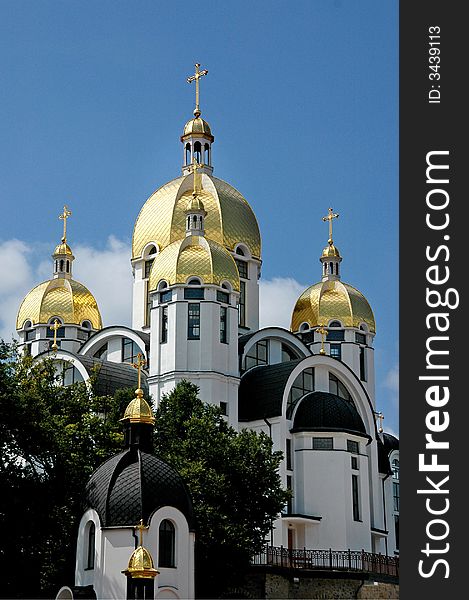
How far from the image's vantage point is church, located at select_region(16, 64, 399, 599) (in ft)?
78.2

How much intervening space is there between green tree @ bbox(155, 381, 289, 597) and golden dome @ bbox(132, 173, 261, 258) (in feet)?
38.6

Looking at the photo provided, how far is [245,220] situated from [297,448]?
1070 centimetres

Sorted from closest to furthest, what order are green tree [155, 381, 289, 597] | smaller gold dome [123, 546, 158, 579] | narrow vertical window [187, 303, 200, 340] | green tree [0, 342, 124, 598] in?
smaller gold dome [123, 546, 158, 579] → green tree [0, 342, 124, 598] → green tree [155, 381, 289, 597] → narrow vertical window [187, 303, 200, 340]

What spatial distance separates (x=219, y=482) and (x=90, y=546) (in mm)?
4902

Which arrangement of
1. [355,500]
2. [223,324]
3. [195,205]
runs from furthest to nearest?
[195,205] → [223,324] → [355,500]

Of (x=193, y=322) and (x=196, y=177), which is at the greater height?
(x=196, y=177)

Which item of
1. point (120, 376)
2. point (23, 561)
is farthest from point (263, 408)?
point (23, 561)

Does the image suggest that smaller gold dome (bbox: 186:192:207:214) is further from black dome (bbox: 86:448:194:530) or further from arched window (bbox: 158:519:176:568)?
arched window (bbox: 158:519:176:568)

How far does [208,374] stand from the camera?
119ft

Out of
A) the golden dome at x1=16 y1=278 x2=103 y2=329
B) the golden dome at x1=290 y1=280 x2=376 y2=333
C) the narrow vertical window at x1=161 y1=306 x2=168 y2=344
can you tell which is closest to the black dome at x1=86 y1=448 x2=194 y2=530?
the narrow vertical window at x1=161 y1=306 x2=168 y2=344

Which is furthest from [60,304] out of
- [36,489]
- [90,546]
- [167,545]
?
[167,545]

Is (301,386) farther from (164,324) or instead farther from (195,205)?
(195,205)

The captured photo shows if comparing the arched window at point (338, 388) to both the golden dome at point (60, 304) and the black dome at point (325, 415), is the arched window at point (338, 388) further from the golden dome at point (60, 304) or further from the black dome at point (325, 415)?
the golden dome at point (60, 304)

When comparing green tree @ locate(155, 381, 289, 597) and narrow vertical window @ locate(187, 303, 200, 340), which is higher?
narrow vertical window @ locate(187, 303, 200, 340)
